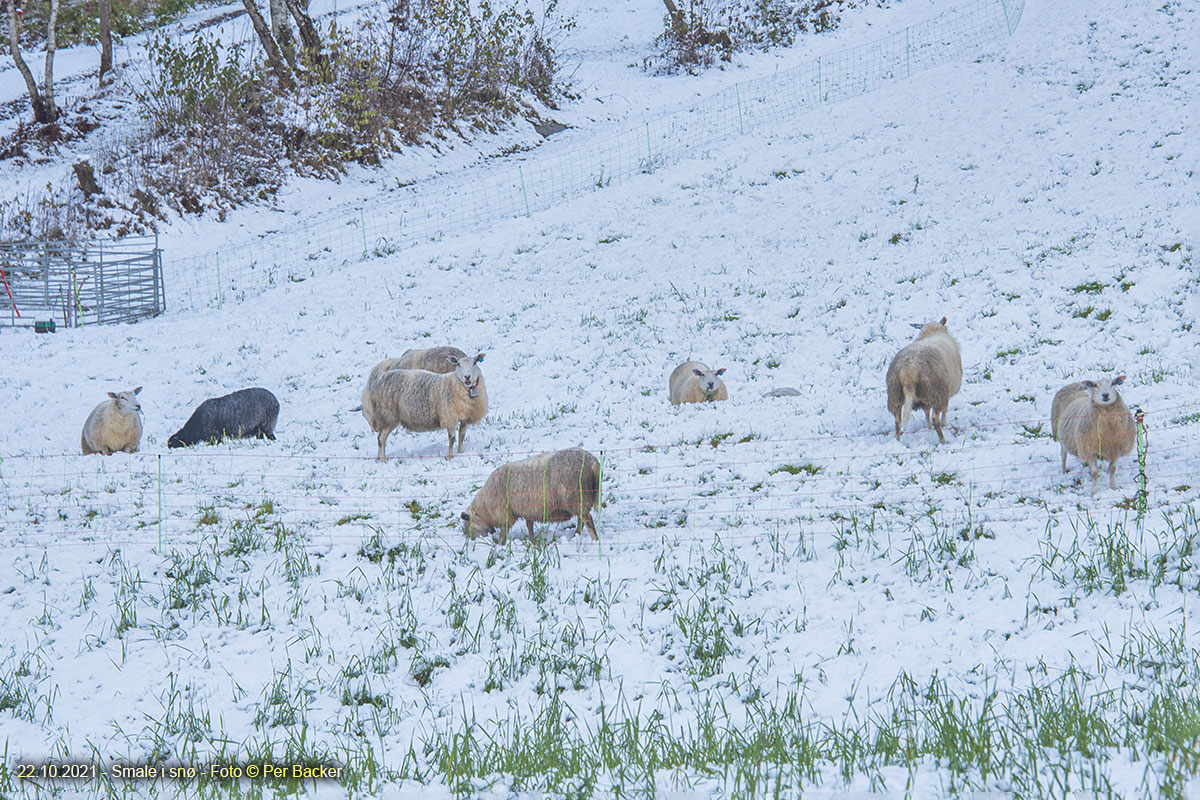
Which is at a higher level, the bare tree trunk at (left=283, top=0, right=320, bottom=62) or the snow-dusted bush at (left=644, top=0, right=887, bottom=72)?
the snow-dusted bush at (left=644, top=0, right=887, bottom=72)

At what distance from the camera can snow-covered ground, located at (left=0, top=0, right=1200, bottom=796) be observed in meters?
4.50

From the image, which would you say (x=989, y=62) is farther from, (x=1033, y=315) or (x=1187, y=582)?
(x=1187, y=582)

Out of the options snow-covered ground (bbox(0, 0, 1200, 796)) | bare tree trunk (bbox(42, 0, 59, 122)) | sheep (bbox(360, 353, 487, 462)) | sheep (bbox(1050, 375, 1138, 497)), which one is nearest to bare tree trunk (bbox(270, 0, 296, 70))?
bare tree trunk (bbox(42, 0, 59, 122))

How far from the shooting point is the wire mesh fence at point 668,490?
7258 millimetres

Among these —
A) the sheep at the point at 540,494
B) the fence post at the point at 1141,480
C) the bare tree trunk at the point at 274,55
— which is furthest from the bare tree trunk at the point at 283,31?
the fence post at the point at 1141,480

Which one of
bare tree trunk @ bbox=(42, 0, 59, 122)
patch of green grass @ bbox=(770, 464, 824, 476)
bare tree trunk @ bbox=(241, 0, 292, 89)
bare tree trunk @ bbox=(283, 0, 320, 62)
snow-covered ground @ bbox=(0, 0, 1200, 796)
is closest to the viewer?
snow-covered ground @ bbox=(0, 0, 1200, 796)

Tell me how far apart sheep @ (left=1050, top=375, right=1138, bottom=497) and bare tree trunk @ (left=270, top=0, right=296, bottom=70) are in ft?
82.8

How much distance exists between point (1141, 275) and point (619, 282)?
28.6 ft

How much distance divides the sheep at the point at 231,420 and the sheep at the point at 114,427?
0.52 meters

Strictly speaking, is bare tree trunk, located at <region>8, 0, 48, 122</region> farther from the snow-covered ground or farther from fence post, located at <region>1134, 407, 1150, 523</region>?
fence post, located at <region>1134, 407, 1150, 523</region>

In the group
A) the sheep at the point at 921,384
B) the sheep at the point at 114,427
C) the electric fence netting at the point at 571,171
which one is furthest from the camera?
the electric fence netting at the point at 571,171

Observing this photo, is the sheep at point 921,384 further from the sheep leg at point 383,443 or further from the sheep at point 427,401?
the sheep leg at point 383,443

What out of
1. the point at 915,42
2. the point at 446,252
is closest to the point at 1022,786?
the point at 446,252

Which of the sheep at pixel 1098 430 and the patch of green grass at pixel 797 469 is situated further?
the patch of green grass at pixel 797 469
